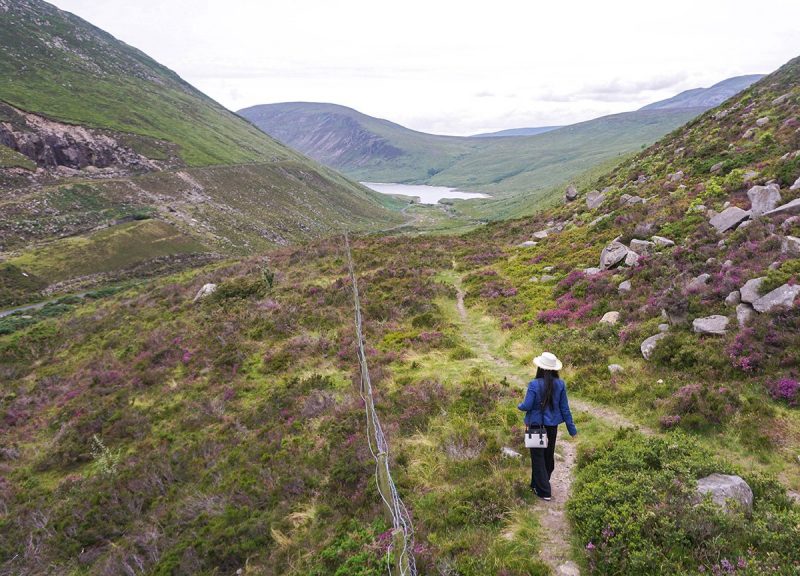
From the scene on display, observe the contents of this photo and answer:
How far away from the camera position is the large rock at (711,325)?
11.9m

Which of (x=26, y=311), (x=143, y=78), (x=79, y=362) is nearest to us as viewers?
(x=79, y=362)

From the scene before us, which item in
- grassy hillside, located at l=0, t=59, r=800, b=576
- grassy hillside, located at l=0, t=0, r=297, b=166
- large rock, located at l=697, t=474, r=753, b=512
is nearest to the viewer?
large rock, located at l=697, t=474, r=753, b=512

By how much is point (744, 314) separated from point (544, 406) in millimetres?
8224

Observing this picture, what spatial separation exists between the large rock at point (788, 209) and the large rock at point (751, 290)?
5595 millimetres

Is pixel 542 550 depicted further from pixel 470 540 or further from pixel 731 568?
pixel 731 568

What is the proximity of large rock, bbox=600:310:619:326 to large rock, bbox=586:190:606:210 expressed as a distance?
22595 mm

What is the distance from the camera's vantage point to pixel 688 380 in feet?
35.4

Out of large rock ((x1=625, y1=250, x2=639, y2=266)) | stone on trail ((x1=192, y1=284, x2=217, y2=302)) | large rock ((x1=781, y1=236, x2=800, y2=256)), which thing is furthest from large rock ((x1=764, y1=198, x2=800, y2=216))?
stone on trail ((x1=192, y1=284, x2=217, y2=302))

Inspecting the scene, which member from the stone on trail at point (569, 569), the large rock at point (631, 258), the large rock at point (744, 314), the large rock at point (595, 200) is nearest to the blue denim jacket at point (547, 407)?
the stone on trail at point (569, 569)

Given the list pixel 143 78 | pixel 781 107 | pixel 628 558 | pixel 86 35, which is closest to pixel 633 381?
pixel 628 558

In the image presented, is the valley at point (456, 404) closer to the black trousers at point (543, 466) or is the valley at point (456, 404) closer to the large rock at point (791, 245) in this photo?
the large rock at point (791, 245)

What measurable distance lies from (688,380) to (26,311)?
215 ft

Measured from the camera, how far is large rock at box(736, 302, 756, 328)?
11480mm

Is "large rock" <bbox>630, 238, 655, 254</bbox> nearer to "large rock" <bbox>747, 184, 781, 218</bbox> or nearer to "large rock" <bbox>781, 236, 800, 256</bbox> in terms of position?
"large rock" <bbox>747, 184, 781, 218</bbox>
